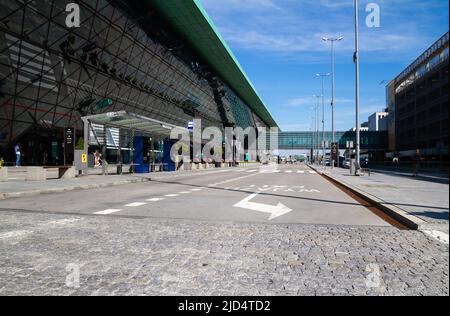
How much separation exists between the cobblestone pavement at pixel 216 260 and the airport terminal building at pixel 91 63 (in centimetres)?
2245

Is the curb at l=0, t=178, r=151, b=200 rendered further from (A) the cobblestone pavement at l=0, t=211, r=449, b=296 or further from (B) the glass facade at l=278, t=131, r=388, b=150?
(B) the glass facade at l=278, t=131, r=388, b=150

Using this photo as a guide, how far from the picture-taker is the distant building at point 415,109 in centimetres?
7538

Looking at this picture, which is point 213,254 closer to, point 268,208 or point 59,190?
point 268,208

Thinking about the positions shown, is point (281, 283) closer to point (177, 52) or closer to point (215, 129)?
point (177, 52)

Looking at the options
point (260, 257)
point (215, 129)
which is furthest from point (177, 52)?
point (260, 257)

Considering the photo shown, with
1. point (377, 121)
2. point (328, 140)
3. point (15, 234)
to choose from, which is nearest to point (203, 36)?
point (15, 234)

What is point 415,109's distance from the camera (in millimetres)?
90312

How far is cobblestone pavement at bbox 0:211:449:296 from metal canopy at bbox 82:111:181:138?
17308 mm

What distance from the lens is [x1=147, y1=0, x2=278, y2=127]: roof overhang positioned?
40.9 m

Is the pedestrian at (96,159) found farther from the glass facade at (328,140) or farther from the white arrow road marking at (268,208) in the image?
the glass facade at (328,140)

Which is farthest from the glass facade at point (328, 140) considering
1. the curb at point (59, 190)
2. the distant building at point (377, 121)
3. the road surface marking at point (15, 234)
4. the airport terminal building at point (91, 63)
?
the road surface marking at point (15, 234)

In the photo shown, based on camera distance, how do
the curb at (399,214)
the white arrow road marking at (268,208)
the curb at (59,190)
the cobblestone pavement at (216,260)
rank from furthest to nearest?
the curb at (59,190), the white arrow road marking at (268,208), the curb at (399,214), the cobblestone pavement at (216,260)

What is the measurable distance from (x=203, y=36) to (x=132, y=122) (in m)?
25.0

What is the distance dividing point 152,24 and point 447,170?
45.1 m
